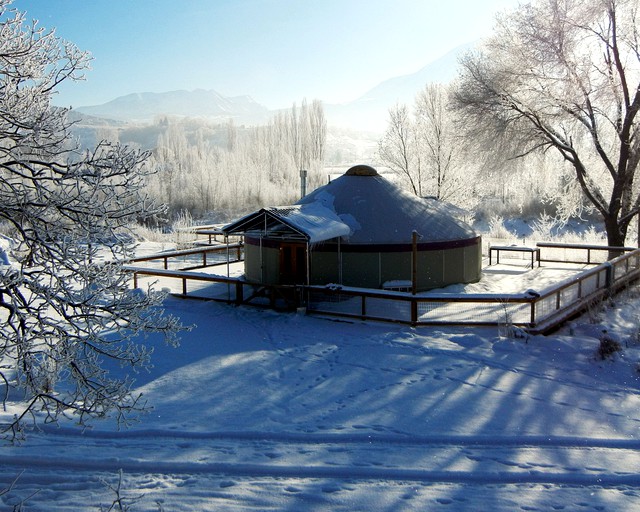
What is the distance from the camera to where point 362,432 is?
6.42 meters

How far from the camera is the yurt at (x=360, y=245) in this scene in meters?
12.7

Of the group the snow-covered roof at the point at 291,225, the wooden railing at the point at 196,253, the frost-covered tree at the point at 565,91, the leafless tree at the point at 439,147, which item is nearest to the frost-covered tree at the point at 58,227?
the snow-covered roof at the point at 291,225

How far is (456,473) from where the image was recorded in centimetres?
546

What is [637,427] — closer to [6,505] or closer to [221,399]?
[221,399]

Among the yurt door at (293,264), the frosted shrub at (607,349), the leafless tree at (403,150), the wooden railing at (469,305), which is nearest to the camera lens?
the frosted shrub at (607,349)

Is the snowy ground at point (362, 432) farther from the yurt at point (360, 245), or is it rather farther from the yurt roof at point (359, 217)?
the yurt at point (360, 245)

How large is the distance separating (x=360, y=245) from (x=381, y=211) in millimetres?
1372

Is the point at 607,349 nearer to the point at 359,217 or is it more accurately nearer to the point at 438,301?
the point at 438,301

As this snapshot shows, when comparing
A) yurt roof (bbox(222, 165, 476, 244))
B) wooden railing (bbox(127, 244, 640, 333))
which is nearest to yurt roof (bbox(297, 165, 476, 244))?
yurt roof (bbox(222, 165, 476, 244))

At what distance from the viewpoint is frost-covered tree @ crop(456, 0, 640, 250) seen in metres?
16.4

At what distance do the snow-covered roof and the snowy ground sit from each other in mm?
2457

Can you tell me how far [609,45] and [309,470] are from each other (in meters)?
15.6

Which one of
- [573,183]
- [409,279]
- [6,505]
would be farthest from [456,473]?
[573,183]

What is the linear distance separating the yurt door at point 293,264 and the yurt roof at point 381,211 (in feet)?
3.86
